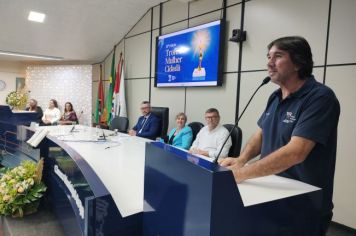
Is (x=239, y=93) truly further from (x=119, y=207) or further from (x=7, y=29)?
(x=7, y=29)

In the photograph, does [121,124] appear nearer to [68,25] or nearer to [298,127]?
[68,25]

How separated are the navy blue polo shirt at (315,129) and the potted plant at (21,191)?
6.21ft

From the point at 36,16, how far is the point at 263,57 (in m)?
4.09

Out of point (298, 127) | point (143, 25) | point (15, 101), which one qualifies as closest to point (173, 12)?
point (143, 25)

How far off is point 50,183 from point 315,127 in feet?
6.77

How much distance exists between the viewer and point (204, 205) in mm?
567

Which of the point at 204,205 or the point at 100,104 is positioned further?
the point at 100,104

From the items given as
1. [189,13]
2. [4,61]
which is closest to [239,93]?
[189,13]

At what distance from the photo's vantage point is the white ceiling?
4.46 m

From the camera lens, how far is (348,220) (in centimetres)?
231

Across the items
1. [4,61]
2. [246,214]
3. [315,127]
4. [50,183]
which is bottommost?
[50,183]

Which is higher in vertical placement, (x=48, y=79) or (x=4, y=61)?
(x=4, y=61)

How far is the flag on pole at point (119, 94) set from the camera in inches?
213

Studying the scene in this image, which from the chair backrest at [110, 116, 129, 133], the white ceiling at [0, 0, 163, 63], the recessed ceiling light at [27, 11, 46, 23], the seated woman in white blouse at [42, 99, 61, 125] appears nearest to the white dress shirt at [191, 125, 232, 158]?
the chair backrest at [110, 116, 129, 133]
